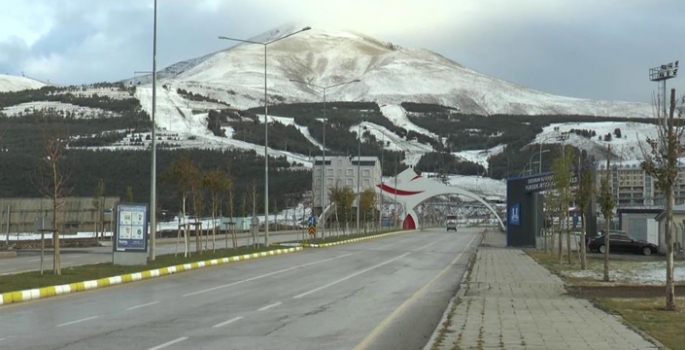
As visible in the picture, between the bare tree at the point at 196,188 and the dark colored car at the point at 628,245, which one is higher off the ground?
the bare tree at the point at 196,188

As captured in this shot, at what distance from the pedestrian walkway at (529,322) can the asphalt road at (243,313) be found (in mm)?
705

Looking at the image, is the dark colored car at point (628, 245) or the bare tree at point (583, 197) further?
the dark colored car at point (628, 245)

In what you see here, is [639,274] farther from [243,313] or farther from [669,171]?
[243,313]

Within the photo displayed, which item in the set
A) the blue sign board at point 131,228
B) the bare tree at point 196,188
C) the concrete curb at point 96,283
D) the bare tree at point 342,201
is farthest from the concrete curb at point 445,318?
the bare tree at point 342,201

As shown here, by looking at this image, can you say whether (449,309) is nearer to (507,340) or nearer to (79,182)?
(507,340)

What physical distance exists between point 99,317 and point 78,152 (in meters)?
123

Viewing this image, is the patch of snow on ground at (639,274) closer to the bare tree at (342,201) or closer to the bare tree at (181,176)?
the bare tree at (181,176)

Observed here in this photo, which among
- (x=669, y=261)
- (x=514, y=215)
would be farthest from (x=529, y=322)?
(x=514, y=215)


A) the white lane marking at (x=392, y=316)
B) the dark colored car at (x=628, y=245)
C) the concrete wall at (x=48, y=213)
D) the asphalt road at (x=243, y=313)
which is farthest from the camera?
the concrete wall at (x=48, y=213)

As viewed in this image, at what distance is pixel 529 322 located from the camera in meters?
16.3

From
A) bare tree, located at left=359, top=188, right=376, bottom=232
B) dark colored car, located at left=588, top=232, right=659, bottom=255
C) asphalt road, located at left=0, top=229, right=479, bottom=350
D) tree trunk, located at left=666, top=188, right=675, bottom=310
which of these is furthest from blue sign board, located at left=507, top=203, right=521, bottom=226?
bare tree, located at left=359, top=188, right=376, bottom=232

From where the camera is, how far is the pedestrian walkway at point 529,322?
13.3 m

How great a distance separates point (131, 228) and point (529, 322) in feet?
64.0

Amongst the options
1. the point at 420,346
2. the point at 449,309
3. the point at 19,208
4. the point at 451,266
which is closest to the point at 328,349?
the point at 420,346
